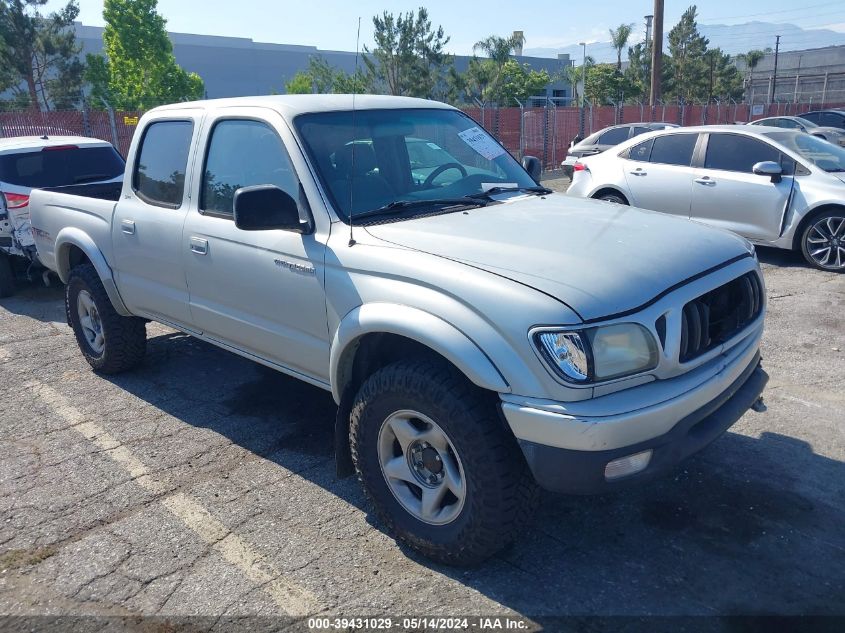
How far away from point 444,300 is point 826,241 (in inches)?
272

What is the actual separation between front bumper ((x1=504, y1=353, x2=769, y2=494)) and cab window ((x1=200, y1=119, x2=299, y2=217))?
187 centimetres

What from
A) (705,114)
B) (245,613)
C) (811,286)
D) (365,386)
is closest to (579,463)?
(365,386)

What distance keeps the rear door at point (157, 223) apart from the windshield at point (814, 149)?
23.4 ft

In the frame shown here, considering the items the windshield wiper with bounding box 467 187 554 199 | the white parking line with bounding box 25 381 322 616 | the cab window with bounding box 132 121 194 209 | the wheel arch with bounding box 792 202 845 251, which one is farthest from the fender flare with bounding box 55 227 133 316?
the wheel arch with bounding box 792 202 845 251

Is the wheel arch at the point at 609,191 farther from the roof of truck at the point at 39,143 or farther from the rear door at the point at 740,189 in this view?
the roof of truck at the point at 39,143

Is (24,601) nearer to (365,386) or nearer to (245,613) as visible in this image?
(245,613)

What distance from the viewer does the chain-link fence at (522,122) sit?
16.6 m

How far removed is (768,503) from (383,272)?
88.5 inches

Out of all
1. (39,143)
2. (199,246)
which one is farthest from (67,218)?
(39,143)

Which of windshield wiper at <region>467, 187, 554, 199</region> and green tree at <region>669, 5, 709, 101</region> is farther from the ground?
green tree at <region>669, 5, 709, 101</region>

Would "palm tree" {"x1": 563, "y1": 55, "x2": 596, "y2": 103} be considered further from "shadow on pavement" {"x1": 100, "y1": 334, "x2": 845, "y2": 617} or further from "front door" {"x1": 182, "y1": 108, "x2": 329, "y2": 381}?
"shadow on pavement" {"x1": 100, "y1": 334, "x2": 845, "y2": 617}

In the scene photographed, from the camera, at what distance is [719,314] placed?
127 inches

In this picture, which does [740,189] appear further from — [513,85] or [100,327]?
[513,85]

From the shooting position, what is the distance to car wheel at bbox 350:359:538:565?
281cm
